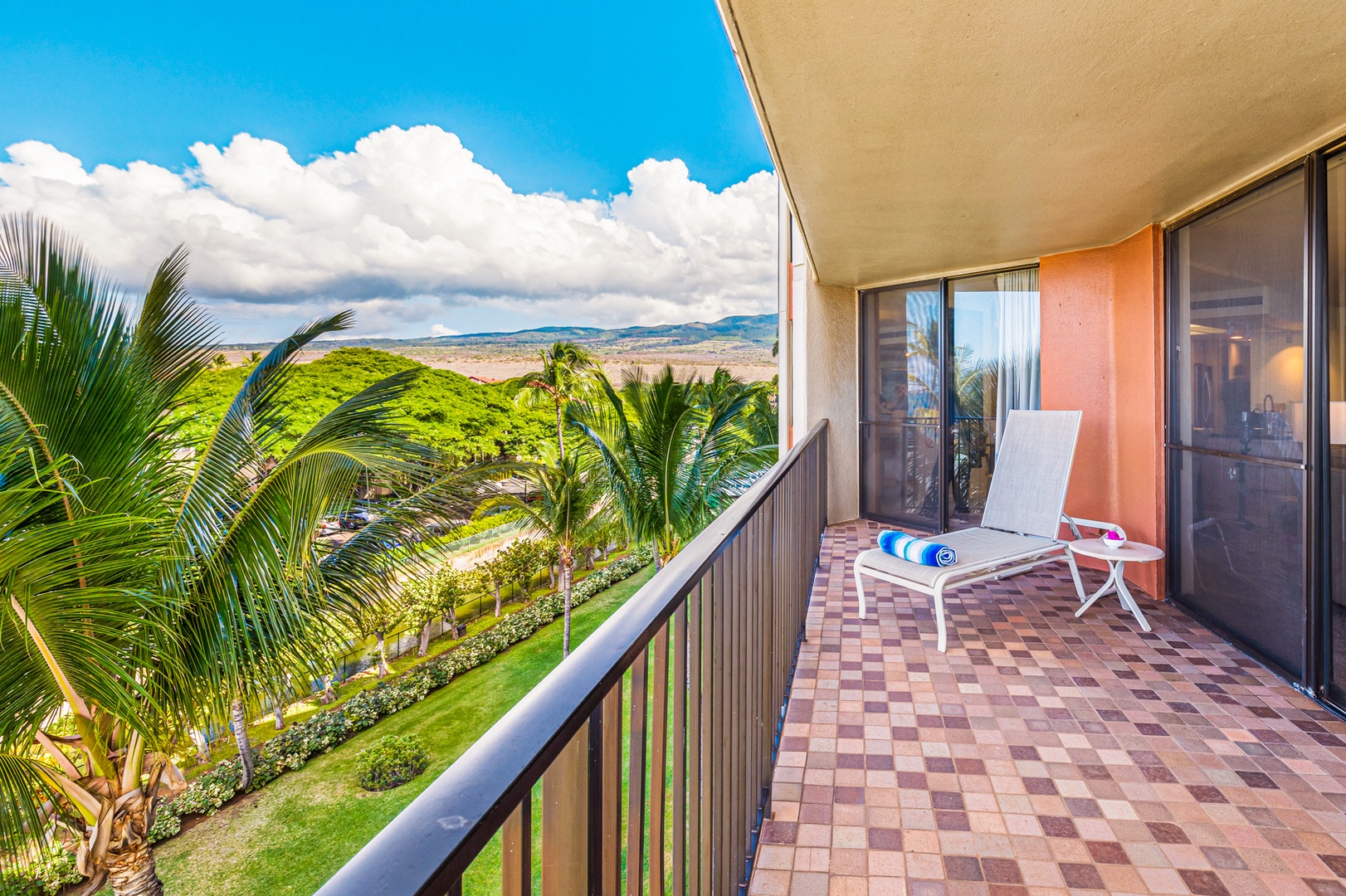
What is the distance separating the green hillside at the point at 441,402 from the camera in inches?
1210

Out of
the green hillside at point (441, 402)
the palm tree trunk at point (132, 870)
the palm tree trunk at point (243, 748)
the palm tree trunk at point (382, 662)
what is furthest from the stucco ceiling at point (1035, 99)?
the green hillside at point (441, 402)

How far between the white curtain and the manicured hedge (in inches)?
282

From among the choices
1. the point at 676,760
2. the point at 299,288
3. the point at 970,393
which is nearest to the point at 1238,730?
the point at 676,760

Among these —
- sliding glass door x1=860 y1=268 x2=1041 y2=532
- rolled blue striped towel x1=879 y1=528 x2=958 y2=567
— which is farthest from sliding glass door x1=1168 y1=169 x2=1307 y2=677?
sliding glass door x1=860 y1=268 x2=1041 y2=532

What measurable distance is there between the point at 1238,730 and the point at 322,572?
582 centimetres

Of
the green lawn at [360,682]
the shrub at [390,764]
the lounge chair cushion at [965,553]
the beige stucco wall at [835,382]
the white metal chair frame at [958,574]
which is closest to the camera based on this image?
the white metal chair frame at [958,574]

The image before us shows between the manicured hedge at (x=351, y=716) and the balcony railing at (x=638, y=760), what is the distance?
996 centimetres

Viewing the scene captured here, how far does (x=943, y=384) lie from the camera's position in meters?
5.83

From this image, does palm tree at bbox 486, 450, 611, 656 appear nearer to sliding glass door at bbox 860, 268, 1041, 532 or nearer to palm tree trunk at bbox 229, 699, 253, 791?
palm tree trunk at bbox 229, 699, 253, 791

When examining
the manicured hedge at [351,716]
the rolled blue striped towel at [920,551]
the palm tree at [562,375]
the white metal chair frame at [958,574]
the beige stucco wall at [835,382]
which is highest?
the palm tree at [562,375]

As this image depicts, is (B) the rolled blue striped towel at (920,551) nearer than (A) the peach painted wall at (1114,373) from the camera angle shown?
Yes

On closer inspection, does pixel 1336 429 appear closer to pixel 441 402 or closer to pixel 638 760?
pixel 638 760

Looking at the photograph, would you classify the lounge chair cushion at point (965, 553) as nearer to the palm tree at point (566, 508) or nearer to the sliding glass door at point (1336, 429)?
the sliding glass door at point (1336, 429)

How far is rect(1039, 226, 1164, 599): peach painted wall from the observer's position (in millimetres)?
4055
